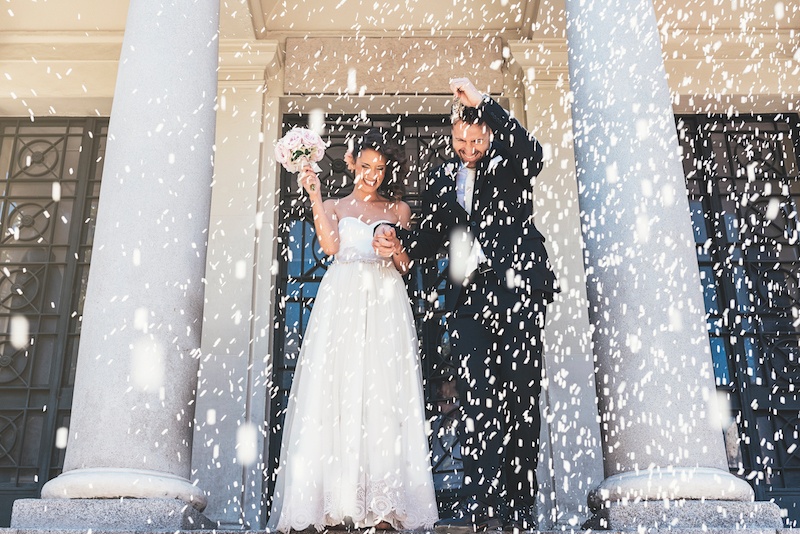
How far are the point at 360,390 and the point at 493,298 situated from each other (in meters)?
1.55

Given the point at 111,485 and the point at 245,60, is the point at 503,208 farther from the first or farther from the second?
the point at 245,60

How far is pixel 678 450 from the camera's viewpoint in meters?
6.51

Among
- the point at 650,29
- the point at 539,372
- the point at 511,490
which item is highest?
the point at 650,29

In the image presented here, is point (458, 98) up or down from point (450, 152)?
down

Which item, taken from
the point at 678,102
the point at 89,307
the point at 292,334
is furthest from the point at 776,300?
the point at 89,307

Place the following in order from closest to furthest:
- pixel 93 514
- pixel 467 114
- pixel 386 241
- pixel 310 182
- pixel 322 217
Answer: pixel 93 514 < pixel 467 114 < pixel 386 241 < pixel 310 182 < pixel 322 217

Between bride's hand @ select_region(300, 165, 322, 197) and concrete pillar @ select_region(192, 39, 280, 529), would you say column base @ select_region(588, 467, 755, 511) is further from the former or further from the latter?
concrete pillar @ select_region(192, 39, 280, 529)

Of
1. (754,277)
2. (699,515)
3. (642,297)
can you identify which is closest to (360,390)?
(642,297)

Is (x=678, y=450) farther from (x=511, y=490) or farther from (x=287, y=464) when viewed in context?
(x=287, y=464)

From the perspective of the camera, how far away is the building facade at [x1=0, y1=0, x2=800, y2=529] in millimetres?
6859

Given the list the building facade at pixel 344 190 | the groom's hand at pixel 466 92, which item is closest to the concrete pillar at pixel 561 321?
the building facade at pixel 344 190

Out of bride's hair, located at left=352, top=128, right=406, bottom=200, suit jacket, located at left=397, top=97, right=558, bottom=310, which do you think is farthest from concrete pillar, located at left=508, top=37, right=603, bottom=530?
suit jacket, located at left=397, top=97, right=558, bottom=310

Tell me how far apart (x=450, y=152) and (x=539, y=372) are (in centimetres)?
649

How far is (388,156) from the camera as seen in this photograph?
25.4 feet
